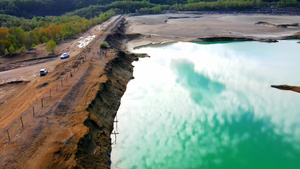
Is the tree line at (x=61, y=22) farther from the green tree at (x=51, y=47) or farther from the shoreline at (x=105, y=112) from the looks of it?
the shoreline at (x=105, y=112)

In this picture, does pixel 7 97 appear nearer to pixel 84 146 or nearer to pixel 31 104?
pixel 31 104

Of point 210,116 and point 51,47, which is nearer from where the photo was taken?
point 210,116

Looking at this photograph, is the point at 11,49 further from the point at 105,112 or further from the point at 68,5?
the point at 68,5

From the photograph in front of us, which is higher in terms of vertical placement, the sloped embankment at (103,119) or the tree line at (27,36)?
the tree line at (27,36)

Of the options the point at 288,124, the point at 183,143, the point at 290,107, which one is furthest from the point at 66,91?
the point at 290,107

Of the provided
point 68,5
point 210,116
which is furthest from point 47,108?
point 68,5

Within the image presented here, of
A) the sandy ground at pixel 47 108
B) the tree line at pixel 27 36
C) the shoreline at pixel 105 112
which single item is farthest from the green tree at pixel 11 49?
the shoreline at pixel 105 112

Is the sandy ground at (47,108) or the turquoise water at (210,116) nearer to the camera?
the sandy ground at (47,108)
